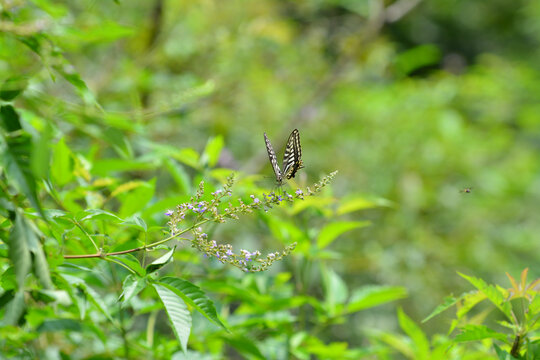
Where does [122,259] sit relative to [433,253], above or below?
below

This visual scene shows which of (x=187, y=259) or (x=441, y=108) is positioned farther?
(x=441, y=108)

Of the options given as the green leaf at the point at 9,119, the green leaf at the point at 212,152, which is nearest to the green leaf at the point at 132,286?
the green leaf at the point at 9,119

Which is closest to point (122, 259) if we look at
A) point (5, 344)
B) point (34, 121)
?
point (5, 344)

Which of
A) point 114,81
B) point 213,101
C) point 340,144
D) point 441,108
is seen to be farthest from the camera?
point 441,108

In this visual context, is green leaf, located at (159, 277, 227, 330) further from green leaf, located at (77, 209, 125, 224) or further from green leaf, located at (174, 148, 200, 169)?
green leaf, located at (174, 148, 200, 169)

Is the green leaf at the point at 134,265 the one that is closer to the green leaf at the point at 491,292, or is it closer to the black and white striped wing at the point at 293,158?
the black and white striped wing at the point at 293,158

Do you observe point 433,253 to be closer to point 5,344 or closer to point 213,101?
point 213,101
